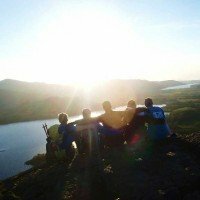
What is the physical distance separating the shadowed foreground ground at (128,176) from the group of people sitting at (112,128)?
2.16 ft

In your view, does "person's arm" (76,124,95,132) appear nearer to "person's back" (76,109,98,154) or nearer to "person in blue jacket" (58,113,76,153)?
"person's back" (76,109,98,154)

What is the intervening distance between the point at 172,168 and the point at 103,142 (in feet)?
18.2

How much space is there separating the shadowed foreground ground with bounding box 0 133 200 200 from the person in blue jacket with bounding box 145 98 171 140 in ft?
1.73

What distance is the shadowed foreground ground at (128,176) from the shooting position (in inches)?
464

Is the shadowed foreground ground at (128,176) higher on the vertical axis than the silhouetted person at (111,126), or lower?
lower

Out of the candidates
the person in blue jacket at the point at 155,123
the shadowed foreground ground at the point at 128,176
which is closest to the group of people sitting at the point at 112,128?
the person in blue jacket at the point at 155,123

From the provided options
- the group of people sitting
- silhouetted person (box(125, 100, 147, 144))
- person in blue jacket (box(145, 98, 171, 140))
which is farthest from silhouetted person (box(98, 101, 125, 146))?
person in blue jacket (box(145, 98, 171, 140))

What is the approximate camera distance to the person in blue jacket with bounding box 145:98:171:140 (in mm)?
17438

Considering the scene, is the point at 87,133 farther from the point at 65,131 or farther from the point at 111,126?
the point at 111,126

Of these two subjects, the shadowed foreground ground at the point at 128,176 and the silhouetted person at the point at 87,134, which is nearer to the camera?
the shadowed foreground ground at the point at 128,176

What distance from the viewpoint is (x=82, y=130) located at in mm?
17328

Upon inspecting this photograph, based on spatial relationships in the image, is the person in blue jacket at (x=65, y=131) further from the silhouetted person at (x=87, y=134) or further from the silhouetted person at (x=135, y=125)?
the silhouetted person at (x=135, y=125)

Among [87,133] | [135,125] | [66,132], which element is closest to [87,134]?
[87,133]

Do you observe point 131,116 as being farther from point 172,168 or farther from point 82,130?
point 172,168
